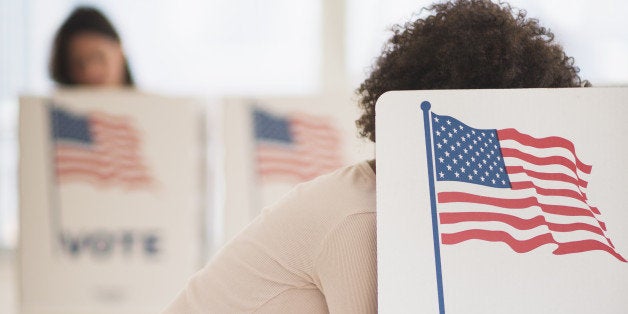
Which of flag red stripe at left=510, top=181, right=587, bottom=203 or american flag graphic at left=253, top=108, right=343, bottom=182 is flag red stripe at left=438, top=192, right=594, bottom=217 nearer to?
flag red stripe at left=510, top=181, right=587, bottom=203

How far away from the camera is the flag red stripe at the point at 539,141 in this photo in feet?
3.19

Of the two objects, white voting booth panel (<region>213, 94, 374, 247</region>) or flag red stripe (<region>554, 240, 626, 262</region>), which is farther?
white voting booth panel (<region>213, 94, 374, 247</region>)

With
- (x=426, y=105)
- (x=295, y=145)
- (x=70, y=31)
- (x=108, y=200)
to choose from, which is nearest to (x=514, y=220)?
(x=426, y=105)

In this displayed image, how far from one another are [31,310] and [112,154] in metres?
0.69

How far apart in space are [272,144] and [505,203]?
2.20 metres

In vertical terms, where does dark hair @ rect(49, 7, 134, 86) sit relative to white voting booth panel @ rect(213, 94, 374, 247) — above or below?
above

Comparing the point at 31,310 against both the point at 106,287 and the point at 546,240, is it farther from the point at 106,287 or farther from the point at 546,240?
the point at 546,240

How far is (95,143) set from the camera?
312 centimetres

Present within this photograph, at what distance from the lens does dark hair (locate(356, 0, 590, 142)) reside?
1.06m

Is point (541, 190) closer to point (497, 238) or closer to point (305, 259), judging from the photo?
point (497, 238)

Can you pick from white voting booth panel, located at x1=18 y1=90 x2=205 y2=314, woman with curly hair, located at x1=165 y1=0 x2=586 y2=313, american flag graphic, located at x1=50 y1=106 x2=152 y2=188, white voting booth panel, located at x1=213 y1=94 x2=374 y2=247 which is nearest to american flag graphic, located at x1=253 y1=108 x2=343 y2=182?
white voting booth panel, located at x1=213 y1=94 x2=374 y2=247

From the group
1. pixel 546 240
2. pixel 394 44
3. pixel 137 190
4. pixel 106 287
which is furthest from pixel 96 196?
pixel 546 240

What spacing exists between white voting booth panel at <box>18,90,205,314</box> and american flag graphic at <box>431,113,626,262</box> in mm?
2243

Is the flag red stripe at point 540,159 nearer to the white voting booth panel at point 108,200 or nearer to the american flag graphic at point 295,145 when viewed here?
the american flag graphic at point 295,145
